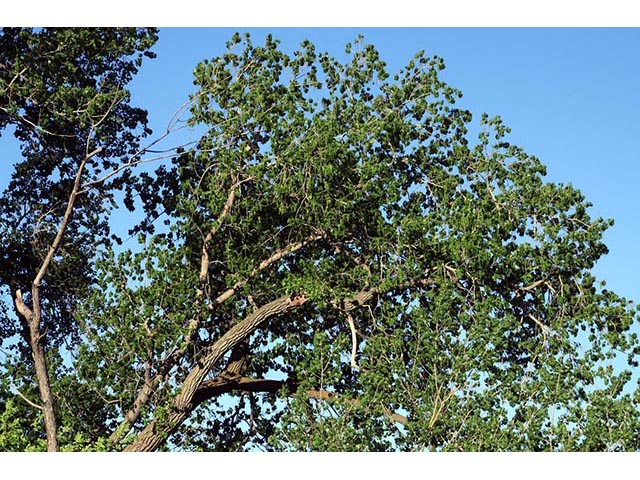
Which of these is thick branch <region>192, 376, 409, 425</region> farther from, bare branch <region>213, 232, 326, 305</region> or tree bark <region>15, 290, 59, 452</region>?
tree bark <region>15, 290, 59, 452</region>

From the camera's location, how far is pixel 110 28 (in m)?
12.2

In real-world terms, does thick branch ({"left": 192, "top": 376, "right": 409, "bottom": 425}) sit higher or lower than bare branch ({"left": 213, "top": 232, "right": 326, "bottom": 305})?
lower

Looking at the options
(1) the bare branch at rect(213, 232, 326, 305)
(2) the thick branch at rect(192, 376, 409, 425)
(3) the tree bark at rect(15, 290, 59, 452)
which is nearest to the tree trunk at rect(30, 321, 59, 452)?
(3) the tree bark at rect(15, 290, 59, 452)

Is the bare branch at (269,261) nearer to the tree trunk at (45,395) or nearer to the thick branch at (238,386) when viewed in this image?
the thick branch at (238,386)

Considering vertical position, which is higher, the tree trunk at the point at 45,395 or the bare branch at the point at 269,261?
the bare branch at the point at 269,261

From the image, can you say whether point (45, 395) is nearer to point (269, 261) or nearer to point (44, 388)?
point (44, 388)

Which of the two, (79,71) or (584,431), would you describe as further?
(79,71)

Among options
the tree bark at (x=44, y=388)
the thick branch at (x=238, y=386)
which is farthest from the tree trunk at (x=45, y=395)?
the thick branch at (x=238, y=386)

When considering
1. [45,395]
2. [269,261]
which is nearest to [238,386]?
[269,261]

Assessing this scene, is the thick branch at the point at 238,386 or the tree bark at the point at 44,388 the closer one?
the tree bark at the point at 44,388

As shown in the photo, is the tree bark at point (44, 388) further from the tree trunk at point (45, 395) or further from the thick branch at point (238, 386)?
the thick branch at point (238, 386)

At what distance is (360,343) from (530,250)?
8.19ft
